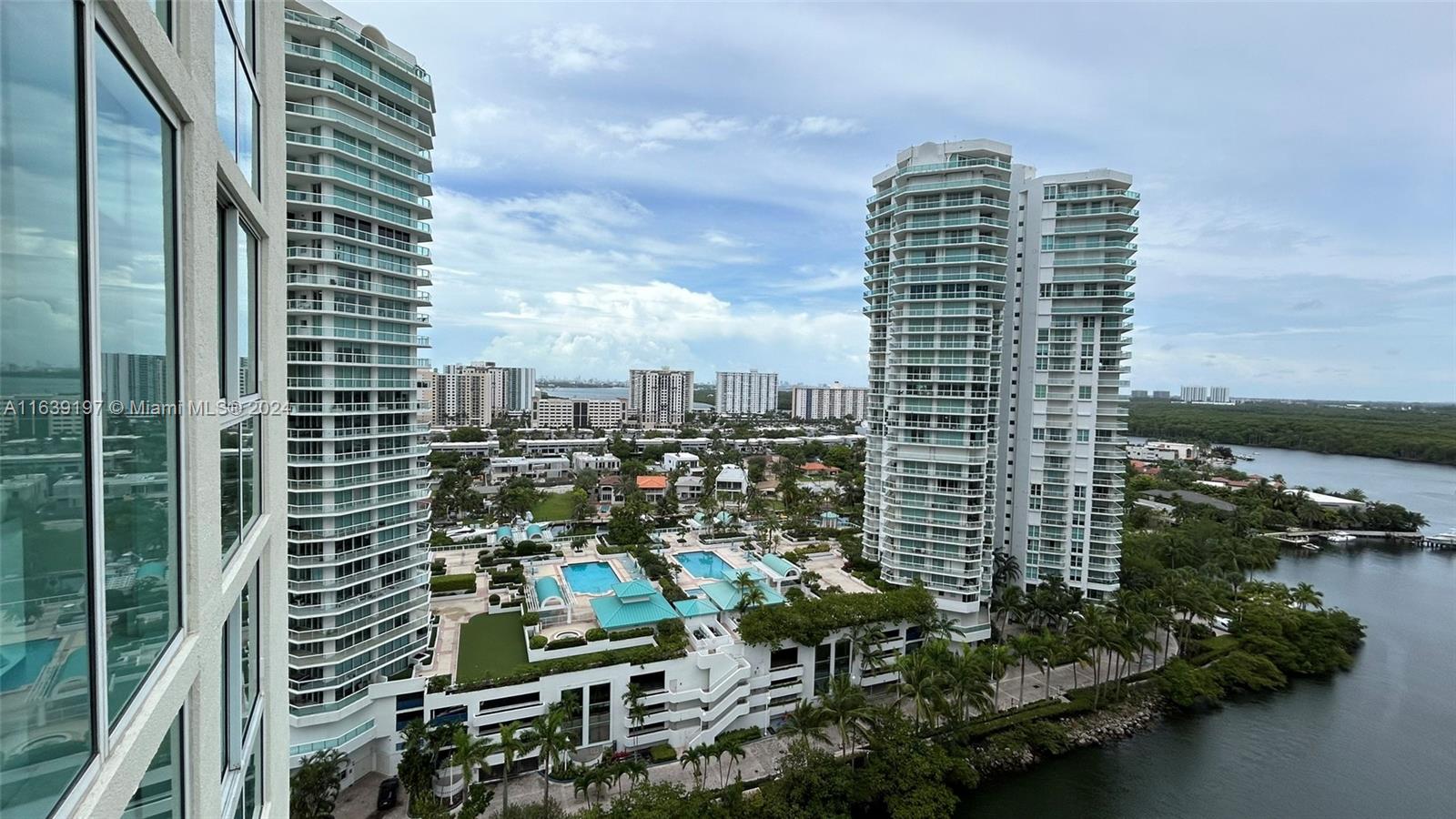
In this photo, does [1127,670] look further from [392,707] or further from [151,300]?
[151,300]

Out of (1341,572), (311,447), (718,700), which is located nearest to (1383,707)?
(1341,572)

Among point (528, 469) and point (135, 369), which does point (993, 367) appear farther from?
point (528, 469)

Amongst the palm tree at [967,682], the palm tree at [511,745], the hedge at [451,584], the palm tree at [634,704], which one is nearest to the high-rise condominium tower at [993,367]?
the palm tree at [967,682]

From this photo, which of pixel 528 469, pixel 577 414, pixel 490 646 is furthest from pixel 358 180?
pixel 577 414

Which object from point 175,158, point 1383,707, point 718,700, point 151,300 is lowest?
point 1383,707

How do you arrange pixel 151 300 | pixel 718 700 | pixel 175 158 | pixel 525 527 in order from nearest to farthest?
pixel 151 300 < pixel 175 158 < pixel 718 700 < pixel 525 527

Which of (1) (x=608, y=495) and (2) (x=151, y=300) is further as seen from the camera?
(1) (x=608, y=495)

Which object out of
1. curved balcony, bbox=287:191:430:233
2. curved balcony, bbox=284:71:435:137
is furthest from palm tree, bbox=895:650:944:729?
curved balcony, bbox=284:71:435:137
